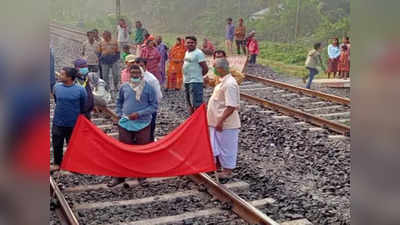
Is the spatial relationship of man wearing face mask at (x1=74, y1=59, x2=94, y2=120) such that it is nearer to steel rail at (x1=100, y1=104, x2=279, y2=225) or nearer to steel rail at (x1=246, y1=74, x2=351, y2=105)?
steel rail at (x1=100, y1=104, x2=279, y2=225)

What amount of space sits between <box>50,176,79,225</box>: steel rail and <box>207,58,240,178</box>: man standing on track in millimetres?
2059

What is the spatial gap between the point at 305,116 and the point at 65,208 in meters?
5.85

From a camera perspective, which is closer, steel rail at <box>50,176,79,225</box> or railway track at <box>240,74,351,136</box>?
steel rail at <box>50,176,79,225</box>

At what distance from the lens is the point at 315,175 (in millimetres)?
7902

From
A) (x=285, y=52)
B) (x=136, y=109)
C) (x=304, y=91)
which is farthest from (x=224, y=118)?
(x=285, y=52)

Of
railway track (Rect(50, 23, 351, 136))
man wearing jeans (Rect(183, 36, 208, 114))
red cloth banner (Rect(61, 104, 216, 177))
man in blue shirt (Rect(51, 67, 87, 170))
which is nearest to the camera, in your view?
red cloth banner (Rect(61, 104, 216, 177))

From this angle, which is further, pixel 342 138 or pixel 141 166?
pixel 342 138

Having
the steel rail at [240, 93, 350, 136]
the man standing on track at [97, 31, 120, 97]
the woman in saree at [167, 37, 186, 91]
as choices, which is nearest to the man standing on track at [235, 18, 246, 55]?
the woman in saree at [167, 37, 186, 91]

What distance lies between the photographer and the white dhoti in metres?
7.54

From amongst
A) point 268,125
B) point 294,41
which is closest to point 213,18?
point 294,41

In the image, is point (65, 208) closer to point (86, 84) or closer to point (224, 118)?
point (224, 118)

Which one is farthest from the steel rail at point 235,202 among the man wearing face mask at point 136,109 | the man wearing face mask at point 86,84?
the man wearing face mask at point 86,84
